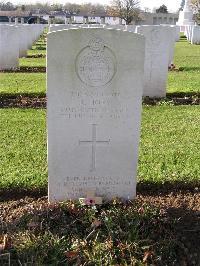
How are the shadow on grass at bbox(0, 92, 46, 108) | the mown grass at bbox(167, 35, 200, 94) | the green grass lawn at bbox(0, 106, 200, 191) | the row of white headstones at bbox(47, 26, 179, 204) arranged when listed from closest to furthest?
1. the row of white headstones at bbox(47, 26, 179, 204)
2. the green grass lawn at bbox(0, 106, 200, 191)
3. the shadow on grass at bbox(0, 92, 46, 108)
4. the mown grass at bbox(167, 35, 200, 94)

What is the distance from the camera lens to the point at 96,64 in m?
4.34

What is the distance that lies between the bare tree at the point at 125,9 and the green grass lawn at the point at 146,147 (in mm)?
49575

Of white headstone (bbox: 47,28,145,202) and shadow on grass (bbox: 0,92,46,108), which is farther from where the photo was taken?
shadow on grass (bbox: 0,92,46,108)

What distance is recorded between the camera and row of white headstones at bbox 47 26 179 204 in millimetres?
4246

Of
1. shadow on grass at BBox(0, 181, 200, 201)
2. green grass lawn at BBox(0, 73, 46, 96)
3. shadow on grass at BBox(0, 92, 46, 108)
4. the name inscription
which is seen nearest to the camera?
the name inscription

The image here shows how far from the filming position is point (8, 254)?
3.81 metres

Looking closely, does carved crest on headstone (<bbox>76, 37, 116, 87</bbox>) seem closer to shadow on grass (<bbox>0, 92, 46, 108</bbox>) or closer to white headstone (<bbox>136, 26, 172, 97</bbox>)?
shadow on grass (<bbox>0, 92, 46, 108</bbox>)

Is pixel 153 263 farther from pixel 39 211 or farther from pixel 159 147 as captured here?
pixel 159 147

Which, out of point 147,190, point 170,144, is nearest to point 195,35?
point 170,144

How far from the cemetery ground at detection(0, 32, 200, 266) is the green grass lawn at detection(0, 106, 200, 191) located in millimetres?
13

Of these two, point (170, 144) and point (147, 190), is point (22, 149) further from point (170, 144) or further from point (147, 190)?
point (170, 144)

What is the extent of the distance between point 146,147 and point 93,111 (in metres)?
2.48

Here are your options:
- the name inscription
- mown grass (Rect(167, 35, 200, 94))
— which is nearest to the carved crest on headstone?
the name inscription

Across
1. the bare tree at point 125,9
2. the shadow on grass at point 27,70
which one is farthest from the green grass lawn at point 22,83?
the bare tree at point 125,9
